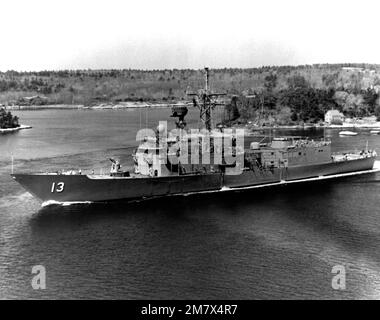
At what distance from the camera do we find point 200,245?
80.1 feet

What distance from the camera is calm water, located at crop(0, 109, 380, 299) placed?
19.9 metres

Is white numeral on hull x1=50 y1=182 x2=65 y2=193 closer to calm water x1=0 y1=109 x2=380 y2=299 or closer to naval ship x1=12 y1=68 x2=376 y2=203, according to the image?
naval ship x1=12 y1=68 x2=376 y2=203

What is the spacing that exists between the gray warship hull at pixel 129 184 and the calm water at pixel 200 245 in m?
0.94

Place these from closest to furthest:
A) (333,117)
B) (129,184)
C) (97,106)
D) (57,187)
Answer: (57,187) < (129,184) < (333,117) < (97,106)

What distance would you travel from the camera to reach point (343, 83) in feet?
443

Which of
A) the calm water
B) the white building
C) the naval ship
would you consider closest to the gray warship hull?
the naval ship

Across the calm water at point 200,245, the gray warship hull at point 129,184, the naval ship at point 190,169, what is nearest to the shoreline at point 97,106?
the naval ship at point 190,169

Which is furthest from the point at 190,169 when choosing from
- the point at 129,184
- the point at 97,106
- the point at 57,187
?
the point at 97,106

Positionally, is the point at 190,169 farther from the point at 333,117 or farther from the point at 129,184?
the point at 333,117

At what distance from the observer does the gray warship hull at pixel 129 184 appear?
30312 mm

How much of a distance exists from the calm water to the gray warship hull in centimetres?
94

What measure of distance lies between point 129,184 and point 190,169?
186 inches

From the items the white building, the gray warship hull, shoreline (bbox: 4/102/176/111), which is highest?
shoreline (bbox: 4/102/176/111)
